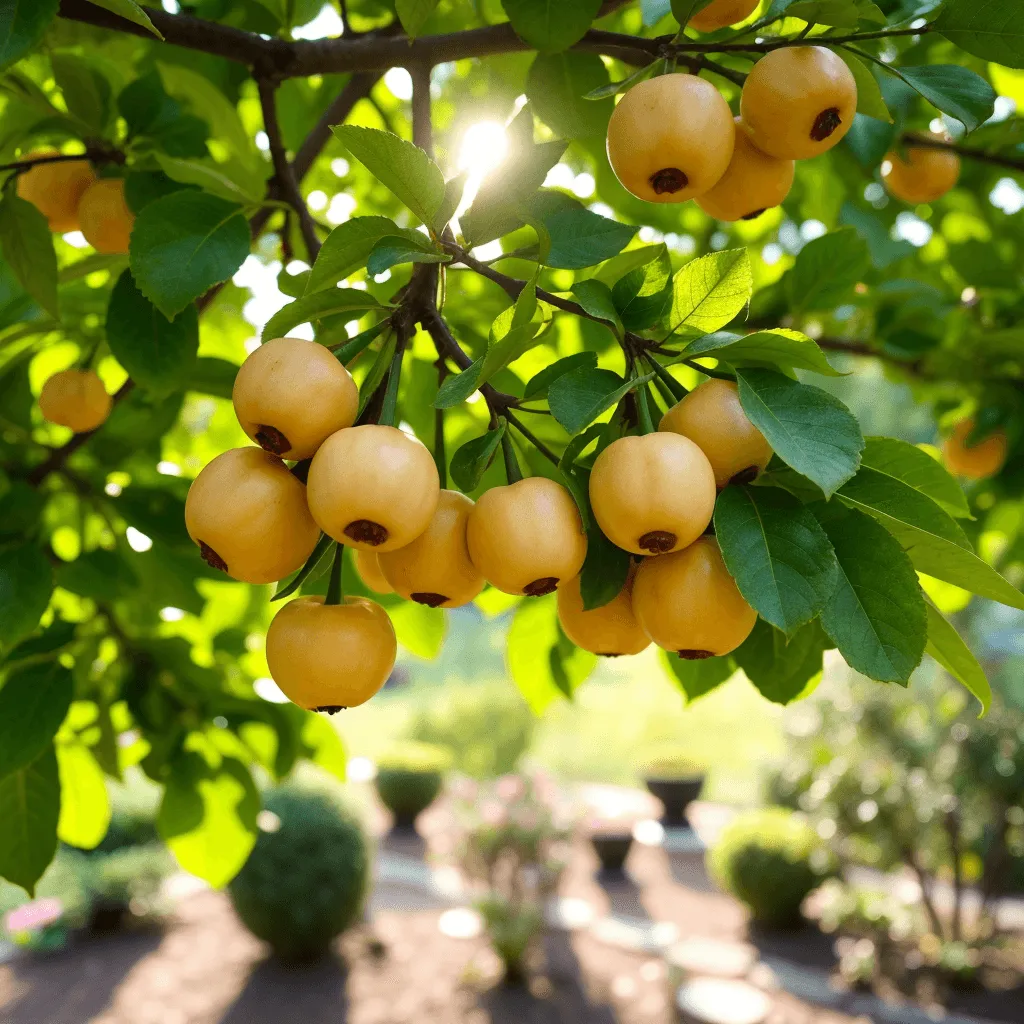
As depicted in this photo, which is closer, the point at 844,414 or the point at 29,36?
the point at 844,414

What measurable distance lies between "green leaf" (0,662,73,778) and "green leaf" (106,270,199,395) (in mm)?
519

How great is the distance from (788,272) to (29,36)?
3.52 ft

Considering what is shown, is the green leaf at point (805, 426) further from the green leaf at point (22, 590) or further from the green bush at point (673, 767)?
the green bush at point (673, 767)

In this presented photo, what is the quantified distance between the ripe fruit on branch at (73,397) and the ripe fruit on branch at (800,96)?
1010 mm

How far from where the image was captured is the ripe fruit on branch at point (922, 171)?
5.41 feet

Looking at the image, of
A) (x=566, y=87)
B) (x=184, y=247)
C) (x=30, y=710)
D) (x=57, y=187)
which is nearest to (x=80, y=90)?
(x=57, y=187)

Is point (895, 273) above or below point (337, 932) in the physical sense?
above

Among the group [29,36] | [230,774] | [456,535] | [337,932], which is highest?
[29,36]

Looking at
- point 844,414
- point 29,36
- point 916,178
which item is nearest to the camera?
point 844,414

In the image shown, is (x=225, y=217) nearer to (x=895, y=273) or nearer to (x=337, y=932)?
(x=895, y=273)

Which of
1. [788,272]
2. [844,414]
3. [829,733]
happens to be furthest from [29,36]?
[829,733]

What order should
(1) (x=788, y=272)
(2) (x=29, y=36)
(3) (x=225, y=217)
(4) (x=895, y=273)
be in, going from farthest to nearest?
(4) (x=895, y=273) → (1) (x=788, y=272) → (3) (x=225, y=217) → (2) (x=29, y=36)

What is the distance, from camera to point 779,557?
0.67m

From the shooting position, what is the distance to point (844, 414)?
67 centimetres
